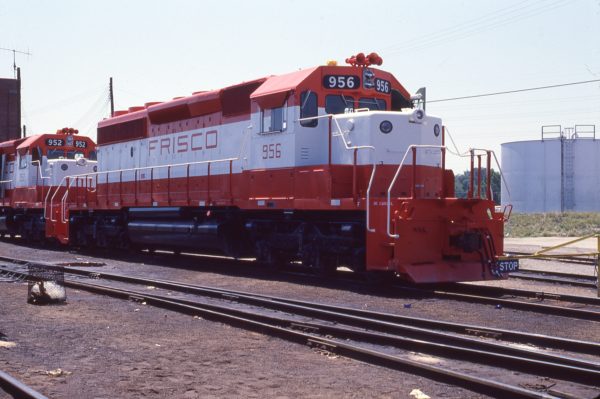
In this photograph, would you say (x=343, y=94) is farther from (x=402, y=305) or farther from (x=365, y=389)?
(x=365, y=389)

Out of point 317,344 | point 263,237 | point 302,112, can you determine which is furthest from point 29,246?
point 317,344

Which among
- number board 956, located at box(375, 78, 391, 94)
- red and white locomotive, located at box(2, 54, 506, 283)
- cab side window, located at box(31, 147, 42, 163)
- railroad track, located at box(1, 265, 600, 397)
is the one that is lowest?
railroad track, located at box(1, 265, 600, 397)

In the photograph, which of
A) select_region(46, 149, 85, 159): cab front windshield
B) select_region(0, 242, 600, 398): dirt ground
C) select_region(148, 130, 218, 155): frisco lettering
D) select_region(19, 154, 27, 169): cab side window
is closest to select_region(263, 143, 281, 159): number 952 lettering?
select_region(148, 130, 218, 155): frisco lettering

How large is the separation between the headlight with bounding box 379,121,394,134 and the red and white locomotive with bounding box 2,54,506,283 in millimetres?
17

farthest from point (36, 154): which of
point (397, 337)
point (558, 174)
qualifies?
point (558, 174)

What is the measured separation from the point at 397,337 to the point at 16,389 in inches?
146

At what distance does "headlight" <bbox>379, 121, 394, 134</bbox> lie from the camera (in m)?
12.0

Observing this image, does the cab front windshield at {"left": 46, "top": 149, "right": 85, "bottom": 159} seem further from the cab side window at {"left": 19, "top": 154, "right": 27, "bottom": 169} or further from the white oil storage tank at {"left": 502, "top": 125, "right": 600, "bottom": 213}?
the white oil storage tank at {"left": 502, "top": 125, "right": 600, "bottom": 213}

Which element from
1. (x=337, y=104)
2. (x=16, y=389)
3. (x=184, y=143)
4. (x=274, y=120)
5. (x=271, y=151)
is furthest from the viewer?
(x=184, y=143)

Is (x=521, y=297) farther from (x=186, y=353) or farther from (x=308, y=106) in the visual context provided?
(x=186, y=353)

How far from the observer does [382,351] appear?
6.88 meters

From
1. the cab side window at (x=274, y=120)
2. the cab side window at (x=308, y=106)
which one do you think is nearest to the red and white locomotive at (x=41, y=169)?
the cab side window at (x=274, y=120)

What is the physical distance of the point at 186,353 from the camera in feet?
22.7

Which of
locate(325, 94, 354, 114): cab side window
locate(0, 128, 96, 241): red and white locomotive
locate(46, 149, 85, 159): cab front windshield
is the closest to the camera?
locate(325, 94, 354, 114): cab side window
